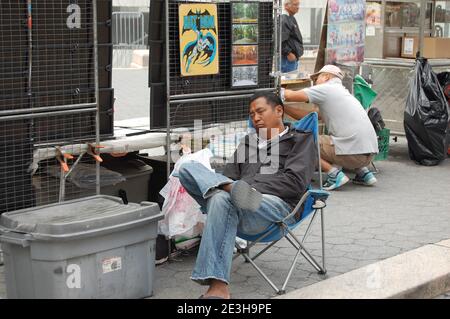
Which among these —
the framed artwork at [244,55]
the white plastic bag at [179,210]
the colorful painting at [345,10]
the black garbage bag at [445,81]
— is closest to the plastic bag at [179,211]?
the white plastic bag at [179,210]

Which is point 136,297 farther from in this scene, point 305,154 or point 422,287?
point 422,287

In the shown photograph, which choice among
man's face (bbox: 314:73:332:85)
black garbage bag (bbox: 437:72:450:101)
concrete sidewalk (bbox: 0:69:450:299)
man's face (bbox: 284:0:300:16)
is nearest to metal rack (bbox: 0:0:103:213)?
concrete sidewalk (bbox: 0:69:450:299)

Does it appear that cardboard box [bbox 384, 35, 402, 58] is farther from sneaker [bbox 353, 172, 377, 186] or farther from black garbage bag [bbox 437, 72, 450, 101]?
sneaker [bbox 353, 172, 377, 186]

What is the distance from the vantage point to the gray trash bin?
420 cm

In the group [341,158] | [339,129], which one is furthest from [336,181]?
[339,129]

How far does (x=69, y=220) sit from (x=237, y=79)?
2166mm

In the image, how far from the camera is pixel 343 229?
253 inches

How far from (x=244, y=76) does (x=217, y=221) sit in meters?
1.78

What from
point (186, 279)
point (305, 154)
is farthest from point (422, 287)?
point (186, 279)

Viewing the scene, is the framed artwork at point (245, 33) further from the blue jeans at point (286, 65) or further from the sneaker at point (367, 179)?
the blue jeans at point (286, 65)

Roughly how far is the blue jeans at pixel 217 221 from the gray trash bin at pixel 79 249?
0.28m

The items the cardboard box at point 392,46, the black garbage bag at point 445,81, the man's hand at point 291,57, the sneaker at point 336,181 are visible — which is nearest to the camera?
the sneaker at point 336,181

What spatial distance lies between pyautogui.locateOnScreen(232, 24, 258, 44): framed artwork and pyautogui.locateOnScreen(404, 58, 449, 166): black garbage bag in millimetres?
3313

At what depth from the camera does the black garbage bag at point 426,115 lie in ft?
29.0
